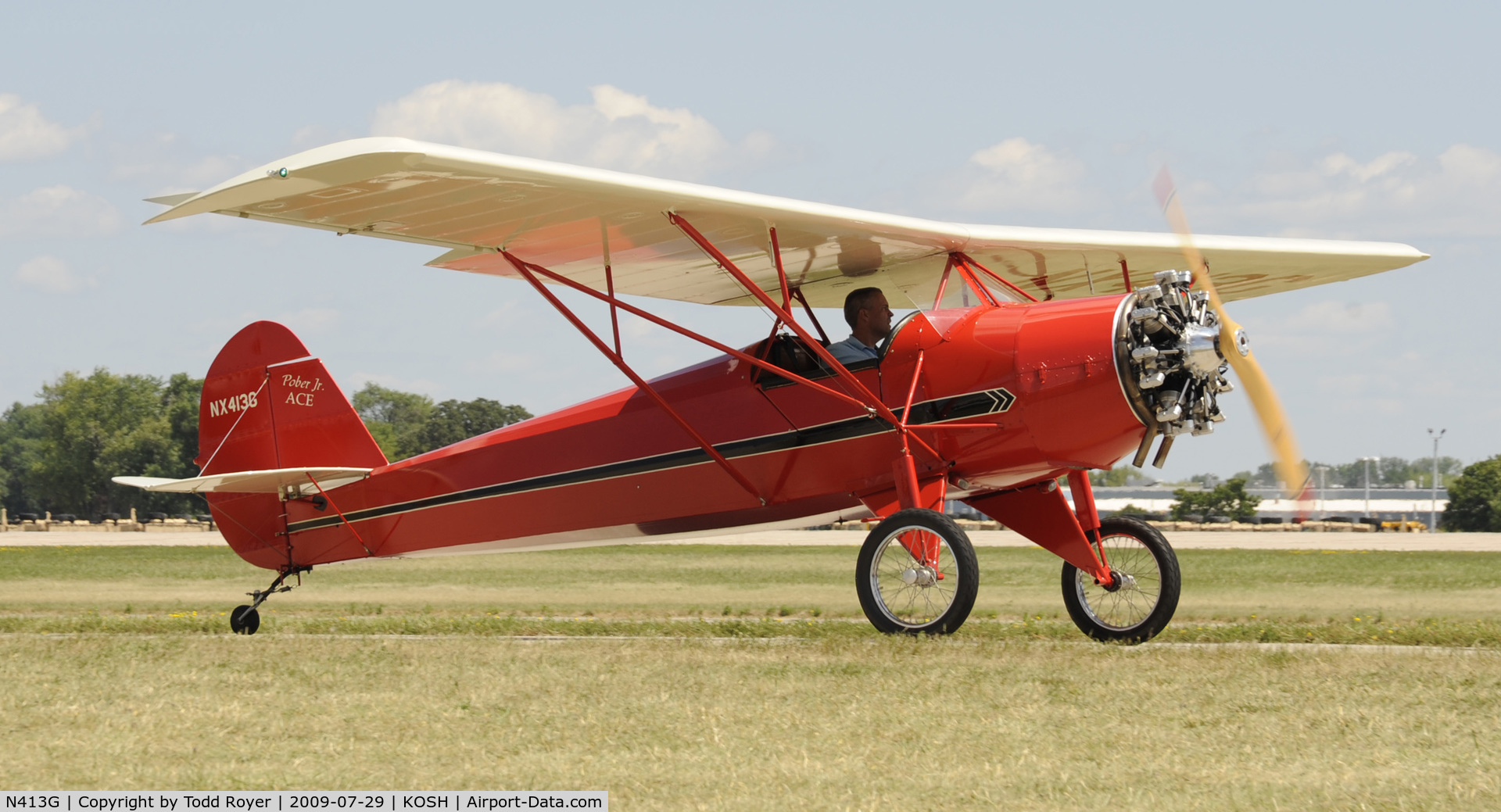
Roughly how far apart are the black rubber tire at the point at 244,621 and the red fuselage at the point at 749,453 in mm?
1172

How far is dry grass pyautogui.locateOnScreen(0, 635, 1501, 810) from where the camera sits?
4676mm

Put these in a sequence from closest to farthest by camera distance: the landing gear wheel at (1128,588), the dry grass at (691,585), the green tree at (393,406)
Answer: the landing gear wheel at (1128,588), the dry grass at (691,585), the green tree at (393,406)

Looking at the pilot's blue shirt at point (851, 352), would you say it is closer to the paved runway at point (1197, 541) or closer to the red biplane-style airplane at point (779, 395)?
the red biplane-style airplane at point (779, 395)

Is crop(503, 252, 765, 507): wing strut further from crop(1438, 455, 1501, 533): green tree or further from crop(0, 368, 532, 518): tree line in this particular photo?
crop(0, 368, 532, 518): tree line

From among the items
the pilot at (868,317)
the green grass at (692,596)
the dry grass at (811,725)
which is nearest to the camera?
the dry grass at (811,725)

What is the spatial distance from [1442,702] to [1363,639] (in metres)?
3.75

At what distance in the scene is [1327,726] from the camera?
5.61 m

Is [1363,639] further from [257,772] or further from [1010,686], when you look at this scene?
[257,772]

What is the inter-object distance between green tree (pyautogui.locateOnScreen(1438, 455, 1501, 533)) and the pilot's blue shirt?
67401mm

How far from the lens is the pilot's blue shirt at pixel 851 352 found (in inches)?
382
